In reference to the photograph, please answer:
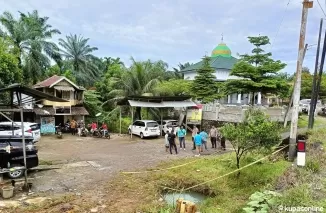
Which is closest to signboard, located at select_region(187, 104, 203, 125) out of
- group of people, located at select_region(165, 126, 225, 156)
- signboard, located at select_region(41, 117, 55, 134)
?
group of people, located at select_region(165, 126, 225, 156)

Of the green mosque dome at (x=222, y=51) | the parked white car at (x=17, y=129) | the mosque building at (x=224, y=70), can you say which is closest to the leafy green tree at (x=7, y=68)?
the parked white car at (x=17, y=129)

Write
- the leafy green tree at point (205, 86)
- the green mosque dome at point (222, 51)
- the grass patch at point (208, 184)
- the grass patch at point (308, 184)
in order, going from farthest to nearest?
the green mosque dome at point (222, 51)
the leafy green tree at point (205, 86)
the grass patch at point (208, 184)
the grass patch at point (308, 184)

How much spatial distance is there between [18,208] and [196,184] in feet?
19.6

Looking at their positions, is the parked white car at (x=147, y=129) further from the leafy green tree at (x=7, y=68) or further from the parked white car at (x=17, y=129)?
the leafy green tree at (x=7, y=68)

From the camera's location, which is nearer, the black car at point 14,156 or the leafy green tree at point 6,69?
the black car at point 14,156

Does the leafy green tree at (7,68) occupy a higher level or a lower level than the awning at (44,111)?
higher

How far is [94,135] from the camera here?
76.1 ft

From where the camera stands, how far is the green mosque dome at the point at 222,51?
125 feet

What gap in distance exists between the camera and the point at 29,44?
30016 millimetres

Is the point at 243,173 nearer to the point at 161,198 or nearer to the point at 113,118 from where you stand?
the point at 161,198

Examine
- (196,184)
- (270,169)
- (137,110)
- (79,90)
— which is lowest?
(196,184)

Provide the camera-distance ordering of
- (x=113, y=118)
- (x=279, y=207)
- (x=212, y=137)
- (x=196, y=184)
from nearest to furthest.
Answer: (x=279, y=207)
(x=196, y=184)
(x=212, y=137)
(x=113, y=118)

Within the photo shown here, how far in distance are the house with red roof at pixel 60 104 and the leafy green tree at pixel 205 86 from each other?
11.5 meters

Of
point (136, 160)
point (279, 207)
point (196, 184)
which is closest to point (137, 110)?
point (136, 160)
